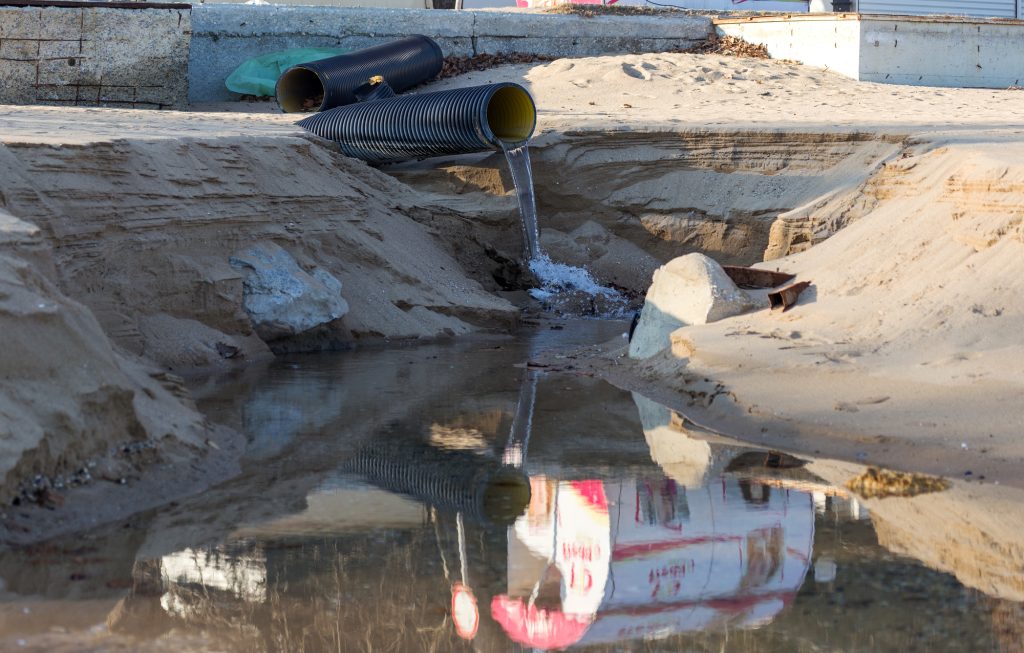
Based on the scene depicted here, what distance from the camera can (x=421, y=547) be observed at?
535 centimetres

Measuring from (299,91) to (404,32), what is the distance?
271 cm

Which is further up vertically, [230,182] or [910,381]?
[230,182]

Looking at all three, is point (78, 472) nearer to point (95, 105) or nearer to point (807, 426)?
point (807, 426)

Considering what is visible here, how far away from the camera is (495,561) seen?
5211 mm

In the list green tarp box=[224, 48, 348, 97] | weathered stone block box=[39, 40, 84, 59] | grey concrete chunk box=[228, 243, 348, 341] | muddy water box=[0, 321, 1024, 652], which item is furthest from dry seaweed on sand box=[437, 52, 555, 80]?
muddy water box=[0, 321, 1024, 652]

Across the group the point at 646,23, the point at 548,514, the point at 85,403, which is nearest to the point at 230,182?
the point at 85,403

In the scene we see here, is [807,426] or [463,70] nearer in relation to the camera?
[807,426]

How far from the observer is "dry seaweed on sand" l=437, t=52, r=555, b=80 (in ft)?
58.3

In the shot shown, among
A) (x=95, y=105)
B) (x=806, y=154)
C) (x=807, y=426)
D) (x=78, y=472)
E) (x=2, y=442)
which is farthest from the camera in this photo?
(x=95, y=105)

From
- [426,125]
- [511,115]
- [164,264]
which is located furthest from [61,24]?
[164,264]

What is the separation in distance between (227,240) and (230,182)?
0.52 metres

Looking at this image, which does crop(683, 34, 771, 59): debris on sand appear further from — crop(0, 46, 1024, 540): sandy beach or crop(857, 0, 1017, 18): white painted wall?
crop(857, 0, 1017, 18): white painted wall

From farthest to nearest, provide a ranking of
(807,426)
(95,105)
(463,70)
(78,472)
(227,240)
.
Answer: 1. (463,70)
2. (95,105)
3. (227,240)
4. (807,426)
5. (78,472)

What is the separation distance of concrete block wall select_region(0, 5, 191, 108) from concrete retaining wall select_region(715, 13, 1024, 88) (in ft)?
26.5
